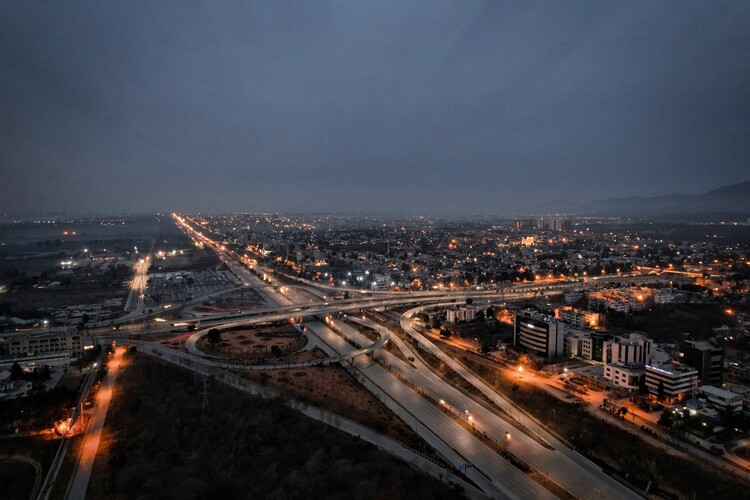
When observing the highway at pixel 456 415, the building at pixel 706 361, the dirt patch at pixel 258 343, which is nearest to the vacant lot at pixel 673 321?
the building at pixel 706 361

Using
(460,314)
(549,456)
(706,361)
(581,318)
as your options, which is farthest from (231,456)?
(581,318)

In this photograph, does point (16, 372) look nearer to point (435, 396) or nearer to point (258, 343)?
point (258, 343)

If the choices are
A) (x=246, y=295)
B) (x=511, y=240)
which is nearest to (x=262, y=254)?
(x=246, y=295)

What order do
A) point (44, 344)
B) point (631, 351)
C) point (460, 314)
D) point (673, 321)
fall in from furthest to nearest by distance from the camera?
point (460, 314), point (673, 321), point (44, 344), point (631, 351)

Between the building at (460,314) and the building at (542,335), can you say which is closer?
the building at (542,335)

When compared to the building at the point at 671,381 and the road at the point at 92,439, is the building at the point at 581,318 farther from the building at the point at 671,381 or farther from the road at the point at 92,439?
the road at the point at 92,439

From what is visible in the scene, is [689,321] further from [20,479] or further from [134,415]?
[20,479]

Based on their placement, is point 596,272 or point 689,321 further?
point 596,272
